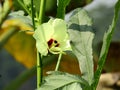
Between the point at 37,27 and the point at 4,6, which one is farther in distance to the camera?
the point at 4,6

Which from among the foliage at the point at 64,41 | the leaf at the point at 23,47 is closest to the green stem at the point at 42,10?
the foliage at the point at 64,41

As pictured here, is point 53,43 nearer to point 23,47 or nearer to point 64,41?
point 64,41

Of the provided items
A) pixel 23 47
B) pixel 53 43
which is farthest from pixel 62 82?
pixel 23 47

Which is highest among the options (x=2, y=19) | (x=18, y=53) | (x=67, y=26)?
(x=67, y=26)

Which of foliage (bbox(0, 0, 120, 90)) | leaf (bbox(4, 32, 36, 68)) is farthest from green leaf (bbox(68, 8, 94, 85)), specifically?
leaf (bbox(4, 32, 36, 68))

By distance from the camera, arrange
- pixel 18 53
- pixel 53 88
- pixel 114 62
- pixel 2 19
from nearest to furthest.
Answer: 1. pixel 53 88
2. pixel 2 19
3. pixel 114 62
4. pixel 18 53

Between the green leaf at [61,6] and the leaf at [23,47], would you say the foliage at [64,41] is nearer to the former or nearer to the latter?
the green leaf at [61,6]

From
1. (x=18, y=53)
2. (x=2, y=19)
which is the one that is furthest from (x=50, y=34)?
(x=18, y=53)

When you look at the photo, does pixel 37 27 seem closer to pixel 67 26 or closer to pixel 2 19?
pixel 67 26
